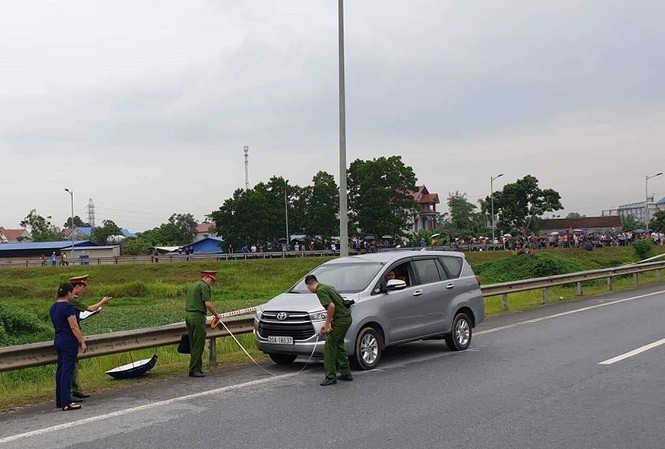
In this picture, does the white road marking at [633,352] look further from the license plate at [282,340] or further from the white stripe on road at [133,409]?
the white stripe on road at [133,409]

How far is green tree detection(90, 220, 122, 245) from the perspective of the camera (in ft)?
424

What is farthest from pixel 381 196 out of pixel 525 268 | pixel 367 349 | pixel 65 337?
pixel 65 337

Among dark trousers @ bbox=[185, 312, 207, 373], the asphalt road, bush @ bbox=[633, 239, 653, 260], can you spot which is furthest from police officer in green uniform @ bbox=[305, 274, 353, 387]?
bush @ bbox=[633, 239, 653, 260]

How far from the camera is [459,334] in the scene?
41.4 ft

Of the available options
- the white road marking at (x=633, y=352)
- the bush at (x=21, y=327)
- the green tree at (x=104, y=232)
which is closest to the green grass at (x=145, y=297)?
the bush at (x=21, y=327)

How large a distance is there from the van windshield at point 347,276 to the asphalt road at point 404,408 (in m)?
1.32

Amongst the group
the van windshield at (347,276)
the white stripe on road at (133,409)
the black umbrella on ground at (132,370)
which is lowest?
the white stripe on road at (133,409)

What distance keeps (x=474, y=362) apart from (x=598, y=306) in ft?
33.0

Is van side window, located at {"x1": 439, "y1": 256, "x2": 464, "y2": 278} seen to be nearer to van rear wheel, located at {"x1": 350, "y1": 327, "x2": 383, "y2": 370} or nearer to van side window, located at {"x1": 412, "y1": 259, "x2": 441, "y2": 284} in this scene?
van side window, located at {"x1": 412, "y1": 259, "x2": 441, "y2": 284}

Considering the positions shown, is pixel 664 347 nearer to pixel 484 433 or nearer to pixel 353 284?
pixel 353 284

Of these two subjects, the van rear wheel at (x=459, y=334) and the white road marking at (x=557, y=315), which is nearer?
the van rear wheel at (x=459, y=334)

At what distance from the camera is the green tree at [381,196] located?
7038 cm

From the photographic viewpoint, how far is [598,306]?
64.8 feet

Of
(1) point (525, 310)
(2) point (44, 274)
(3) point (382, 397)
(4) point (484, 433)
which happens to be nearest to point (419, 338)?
(3) point (382, 397)
